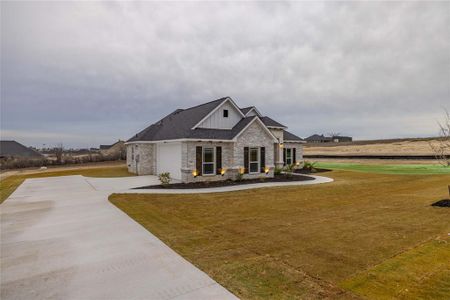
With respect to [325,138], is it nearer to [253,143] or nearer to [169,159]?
[253,143]

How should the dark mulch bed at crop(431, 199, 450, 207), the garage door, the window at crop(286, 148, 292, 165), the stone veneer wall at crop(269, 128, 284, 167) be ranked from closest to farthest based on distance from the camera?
the dark mulch bed at crop(431, 199, 450, 207)
the garage door
the stone veneer wall at crop(269, 128, 284, 167)
the window at crop(286, 148, 292, 165)

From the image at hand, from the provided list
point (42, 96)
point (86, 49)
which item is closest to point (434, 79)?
point (86, 49)

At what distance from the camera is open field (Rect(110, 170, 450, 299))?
160 inches

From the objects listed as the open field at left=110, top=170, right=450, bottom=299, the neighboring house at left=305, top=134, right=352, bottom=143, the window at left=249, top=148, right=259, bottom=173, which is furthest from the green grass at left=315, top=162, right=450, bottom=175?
the neighboring house at left=305, top=134, right=352, bottom=143

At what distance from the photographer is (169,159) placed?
62.4 ft

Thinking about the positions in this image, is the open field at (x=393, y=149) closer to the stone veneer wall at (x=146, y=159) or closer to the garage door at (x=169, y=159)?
the garage door at (x=169, y=159)

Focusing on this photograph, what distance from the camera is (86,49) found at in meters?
17.4

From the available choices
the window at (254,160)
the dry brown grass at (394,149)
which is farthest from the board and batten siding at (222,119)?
the dry brown grass at (394,149)

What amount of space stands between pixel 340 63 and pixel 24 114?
38.5 meters

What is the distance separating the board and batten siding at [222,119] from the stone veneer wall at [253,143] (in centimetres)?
173

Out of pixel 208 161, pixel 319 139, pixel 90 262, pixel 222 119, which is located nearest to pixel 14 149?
pixel 222 119

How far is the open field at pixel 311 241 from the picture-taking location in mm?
4059

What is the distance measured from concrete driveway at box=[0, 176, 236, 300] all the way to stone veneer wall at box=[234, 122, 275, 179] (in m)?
10.2

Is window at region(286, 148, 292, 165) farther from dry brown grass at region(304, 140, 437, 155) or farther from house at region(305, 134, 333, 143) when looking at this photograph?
house at region(305, 134, 333, 143)
